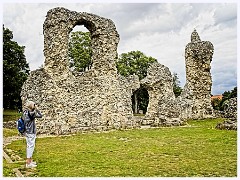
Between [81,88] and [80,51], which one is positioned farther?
[80,51]

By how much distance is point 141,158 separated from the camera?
9898 millimetres

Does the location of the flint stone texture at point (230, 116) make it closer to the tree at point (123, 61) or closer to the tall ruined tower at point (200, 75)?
the tall ruined tower at point (200, 75)

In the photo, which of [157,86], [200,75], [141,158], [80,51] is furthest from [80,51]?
[141,158]

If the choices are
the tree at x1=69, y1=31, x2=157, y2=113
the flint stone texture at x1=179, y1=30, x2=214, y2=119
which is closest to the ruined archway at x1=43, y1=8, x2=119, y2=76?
the flint stone texture at x1=179, y1=30, x2=214, y2=119

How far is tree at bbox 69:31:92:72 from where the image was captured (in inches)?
1679

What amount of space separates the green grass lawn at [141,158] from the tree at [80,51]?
29650 millimetres

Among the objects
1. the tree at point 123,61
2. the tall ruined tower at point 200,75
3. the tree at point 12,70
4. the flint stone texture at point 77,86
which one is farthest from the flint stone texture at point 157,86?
the tree at point 123,61

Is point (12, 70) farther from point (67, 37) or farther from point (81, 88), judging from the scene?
point (81, 88)

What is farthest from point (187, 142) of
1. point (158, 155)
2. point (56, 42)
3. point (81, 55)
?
point (81, 55)

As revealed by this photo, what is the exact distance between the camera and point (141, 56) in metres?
51.4

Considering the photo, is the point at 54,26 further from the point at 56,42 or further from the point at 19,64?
the point at 19,64

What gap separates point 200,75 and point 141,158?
833 inches

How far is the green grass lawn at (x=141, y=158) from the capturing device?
813 centimetres

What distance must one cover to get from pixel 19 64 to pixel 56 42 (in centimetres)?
1474
